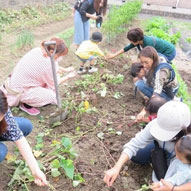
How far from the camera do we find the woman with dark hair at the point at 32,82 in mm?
3191

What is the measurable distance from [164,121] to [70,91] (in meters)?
2.15

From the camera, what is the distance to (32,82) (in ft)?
10.9

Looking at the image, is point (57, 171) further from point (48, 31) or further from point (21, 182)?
point (48, 31)

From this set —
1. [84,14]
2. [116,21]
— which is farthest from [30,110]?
[116,21]

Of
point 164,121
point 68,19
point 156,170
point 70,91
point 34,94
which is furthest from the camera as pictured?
point 68,19

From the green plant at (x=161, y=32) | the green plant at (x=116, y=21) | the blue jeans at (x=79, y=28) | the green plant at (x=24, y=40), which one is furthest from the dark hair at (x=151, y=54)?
the green plant at (x=161, y=32)

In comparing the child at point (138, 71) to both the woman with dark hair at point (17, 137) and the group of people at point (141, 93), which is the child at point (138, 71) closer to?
the group of people at point (141, 93)

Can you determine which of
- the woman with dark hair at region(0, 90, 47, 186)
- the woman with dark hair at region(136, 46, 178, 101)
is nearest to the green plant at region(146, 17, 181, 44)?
the woman with dark hair at region(136, 46, 178, 101)

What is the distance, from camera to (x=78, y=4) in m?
4.79

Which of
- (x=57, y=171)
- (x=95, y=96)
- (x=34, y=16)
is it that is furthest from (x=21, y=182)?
(x=34, y=16)

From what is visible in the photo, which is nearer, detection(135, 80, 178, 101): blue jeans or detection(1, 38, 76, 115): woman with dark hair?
detection(1, 38, 76, 115): woman with dark hair

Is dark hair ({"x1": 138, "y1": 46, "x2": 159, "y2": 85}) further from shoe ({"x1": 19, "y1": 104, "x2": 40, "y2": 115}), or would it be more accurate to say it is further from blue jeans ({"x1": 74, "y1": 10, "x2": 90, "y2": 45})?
blue jeans ({"x1": 74, "y1": 10, "x2": 90, "y2": 45})

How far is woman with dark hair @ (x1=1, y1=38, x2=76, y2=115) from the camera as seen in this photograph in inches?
126

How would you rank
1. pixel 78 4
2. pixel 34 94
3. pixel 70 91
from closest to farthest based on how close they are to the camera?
1. pixel 34 94
2. pixel 70 91
3. pixel 78 4
